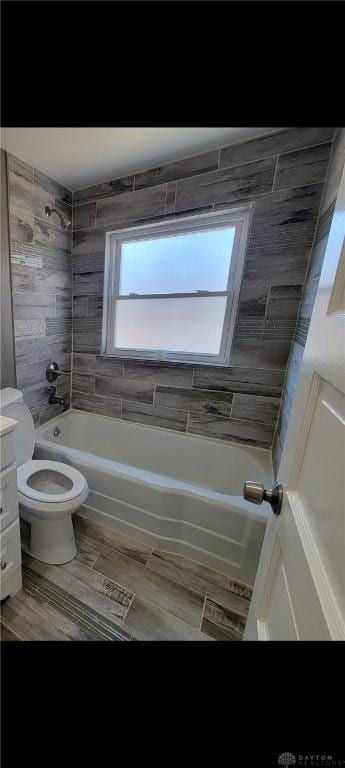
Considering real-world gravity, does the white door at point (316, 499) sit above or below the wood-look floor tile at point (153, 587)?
above

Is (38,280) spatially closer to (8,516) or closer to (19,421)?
(19,421)

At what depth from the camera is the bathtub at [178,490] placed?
1.21 metres

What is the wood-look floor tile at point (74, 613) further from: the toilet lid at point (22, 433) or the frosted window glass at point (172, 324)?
the frosted window glass at point (172, 324)

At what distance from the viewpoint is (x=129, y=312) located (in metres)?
1.94

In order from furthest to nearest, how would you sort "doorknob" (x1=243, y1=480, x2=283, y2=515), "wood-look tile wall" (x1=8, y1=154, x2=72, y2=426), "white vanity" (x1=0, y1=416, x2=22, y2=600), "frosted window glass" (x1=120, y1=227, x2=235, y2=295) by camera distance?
"frosted window glass" (x1=120, y1=227, x2=235, y2=295) < "wood-look tile wall" (x1=8, y1=154, x2=72, y2=426) < "white vanity" (x1=0, y1=416, x2=22, y2=600) < "doorknob" (x1=243, y1=480, x2=283, y2=515)

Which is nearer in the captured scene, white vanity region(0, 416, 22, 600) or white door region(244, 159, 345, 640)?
white door region(244, 159, 345, 640)

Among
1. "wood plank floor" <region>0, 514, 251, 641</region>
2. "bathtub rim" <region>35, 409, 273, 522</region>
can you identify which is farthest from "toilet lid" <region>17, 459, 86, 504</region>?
"wood plank floor" <region>0, 514, 251, 641</region>

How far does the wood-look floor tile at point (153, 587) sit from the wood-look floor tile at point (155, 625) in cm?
2

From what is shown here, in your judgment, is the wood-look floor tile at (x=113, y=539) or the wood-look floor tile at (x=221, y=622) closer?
the wood-look floor tile at (x=221, y=622)

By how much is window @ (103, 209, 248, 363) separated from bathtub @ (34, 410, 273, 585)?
0.68 m

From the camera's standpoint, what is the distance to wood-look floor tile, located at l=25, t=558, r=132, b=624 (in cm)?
107

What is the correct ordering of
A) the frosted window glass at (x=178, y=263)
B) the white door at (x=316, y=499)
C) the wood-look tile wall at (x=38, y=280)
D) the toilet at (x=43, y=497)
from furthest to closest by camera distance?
the frosted window glass at (x=178, y=263) < the wood-look tile wall at (x=38, y=280) < the toilet at (x=43, y=497) < the white door at (x=316, y=499)

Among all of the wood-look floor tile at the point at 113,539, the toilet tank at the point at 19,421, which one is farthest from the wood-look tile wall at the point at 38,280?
the wood-look floor tile at the point at 113,539

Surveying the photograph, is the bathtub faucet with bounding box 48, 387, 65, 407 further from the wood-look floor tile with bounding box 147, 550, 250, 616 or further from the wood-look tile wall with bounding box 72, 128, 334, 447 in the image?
the wood-look floor tile with bounding box 147, 550, 250, 616
